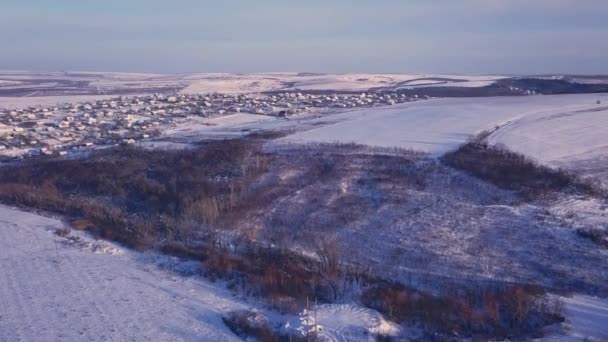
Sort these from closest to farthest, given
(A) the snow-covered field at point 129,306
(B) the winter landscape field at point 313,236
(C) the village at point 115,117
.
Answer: (A) the snow-covered field at point 129,306 → (B) the winter landscape field at point 313,236 → (C) the village at point 115,117

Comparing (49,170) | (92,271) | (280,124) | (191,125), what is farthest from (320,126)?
(92,271)

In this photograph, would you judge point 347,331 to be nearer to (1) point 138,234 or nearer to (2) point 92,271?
(2) point 92,271

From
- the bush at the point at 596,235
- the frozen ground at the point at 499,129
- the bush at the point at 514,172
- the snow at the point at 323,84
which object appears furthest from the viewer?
the snow at the point at 323,84

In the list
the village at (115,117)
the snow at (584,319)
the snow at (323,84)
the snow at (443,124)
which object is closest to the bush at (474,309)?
the snow at (584,319)

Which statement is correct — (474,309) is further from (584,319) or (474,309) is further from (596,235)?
(596,235)

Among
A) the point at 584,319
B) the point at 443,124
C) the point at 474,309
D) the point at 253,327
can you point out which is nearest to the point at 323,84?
the point at 443,124

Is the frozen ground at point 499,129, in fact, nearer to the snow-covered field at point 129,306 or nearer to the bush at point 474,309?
the bush at point 474,309

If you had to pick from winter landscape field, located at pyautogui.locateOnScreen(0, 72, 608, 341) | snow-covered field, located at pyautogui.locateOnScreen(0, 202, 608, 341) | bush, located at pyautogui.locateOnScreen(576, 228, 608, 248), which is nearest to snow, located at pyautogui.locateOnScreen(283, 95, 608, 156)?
winter landscape field, located at pyautogui.locateOnScreen(0, 72, 608, 341)

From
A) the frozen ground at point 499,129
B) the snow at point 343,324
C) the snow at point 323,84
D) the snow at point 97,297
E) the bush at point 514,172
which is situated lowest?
the snow at point 97,297
